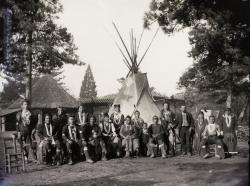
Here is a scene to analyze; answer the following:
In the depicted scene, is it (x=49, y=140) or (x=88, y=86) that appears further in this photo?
(x=88, y=86)

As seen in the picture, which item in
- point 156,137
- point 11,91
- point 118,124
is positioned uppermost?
point 11,91

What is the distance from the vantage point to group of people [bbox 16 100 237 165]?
9.88 metres

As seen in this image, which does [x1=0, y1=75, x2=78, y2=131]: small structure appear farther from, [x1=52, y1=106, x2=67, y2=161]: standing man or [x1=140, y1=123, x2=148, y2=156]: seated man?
[x1=140, y1=123, x2=148, y2=156]: seated man

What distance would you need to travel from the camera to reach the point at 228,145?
33.9 feet

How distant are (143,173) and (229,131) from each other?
12.7 feet

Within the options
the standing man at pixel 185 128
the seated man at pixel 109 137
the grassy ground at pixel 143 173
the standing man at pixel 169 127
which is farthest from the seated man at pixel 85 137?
the standing man at pixel 185 128

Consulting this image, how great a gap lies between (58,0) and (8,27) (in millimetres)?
3681

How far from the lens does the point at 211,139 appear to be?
33.9 feet

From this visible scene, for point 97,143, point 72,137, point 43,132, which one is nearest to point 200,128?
point 97,143

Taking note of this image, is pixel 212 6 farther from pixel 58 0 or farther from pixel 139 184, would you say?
pixel 58 0

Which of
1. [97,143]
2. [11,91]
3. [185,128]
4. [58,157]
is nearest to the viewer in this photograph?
[58,157]

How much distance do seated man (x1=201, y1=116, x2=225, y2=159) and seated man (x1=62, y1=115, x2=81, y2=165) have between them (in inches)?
136

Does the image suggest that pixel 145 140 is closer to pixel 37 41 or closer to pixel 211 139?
pixel 211 139

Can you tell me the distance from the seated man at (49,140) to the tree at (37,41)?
23.0 feet
